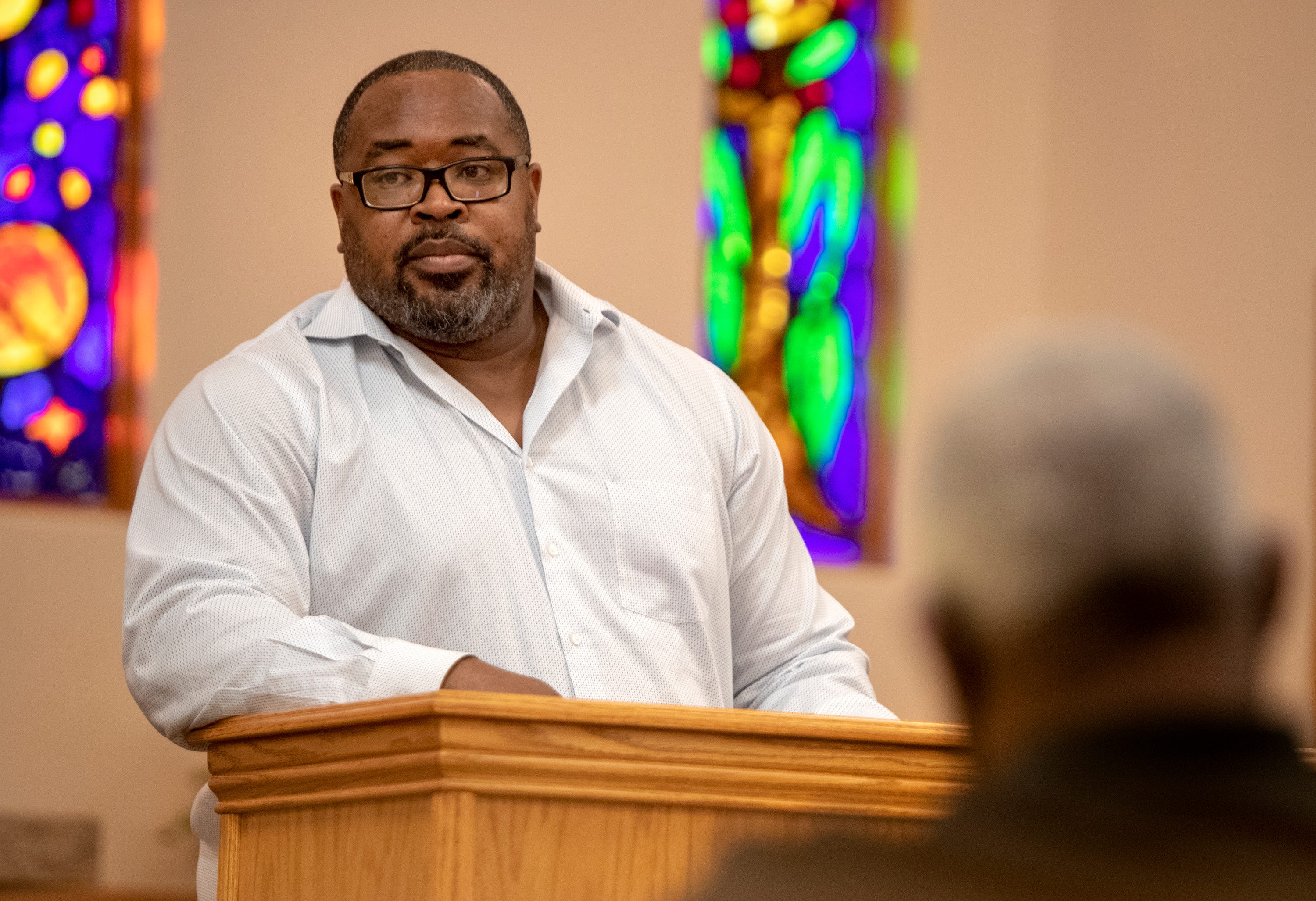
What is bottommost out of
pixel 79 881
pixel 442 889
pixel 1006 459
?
pixel 79 881

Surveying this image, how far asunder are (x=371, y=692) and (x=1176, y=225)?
12.2ft

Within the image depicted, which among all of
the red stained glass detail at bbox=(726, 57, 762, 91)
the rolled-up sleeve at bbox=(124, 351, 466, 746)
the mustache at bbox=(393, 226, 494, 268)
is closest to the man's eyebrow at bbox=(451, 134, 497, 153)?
the mustache at bbox=(393, 226, 494, 268)

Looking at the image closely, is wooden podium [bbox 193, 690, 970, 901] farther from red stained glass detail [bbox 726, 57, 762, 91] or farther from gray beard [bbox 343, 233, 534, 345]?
red stained glass detail [bbox 726, 57, 762, 91]

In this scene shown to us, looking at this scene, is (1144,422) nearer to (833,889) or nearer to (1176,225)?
(833,889)

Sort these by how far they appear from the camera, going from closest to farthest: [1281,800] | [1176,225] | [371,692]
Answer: [1281,800]
[371,692]
[1176,225]

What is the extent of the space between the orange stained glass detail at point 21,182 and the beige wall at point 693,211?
419mm

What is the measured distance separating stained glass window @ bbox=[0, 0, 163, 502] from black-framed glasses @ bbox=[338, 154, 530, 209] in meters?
2.22

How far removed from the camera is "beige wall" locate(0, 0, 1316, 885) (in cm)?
420

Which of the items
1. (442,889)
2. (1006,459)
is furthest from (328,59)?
(1006,459)

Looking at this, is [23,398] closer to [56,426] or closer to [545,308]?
[56,426]

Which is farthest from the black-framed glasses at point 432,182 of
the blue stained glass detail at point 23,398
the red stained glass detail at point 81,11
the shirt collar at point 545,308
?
the red stained glass detail at point 81,11

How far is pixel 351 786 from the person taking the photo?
1597mm

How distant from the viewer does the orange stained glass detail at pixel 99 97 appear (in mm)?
4586

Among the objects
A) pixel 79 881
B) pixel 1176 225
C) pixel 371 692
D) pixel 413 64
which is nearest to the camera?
pixel 371 692
